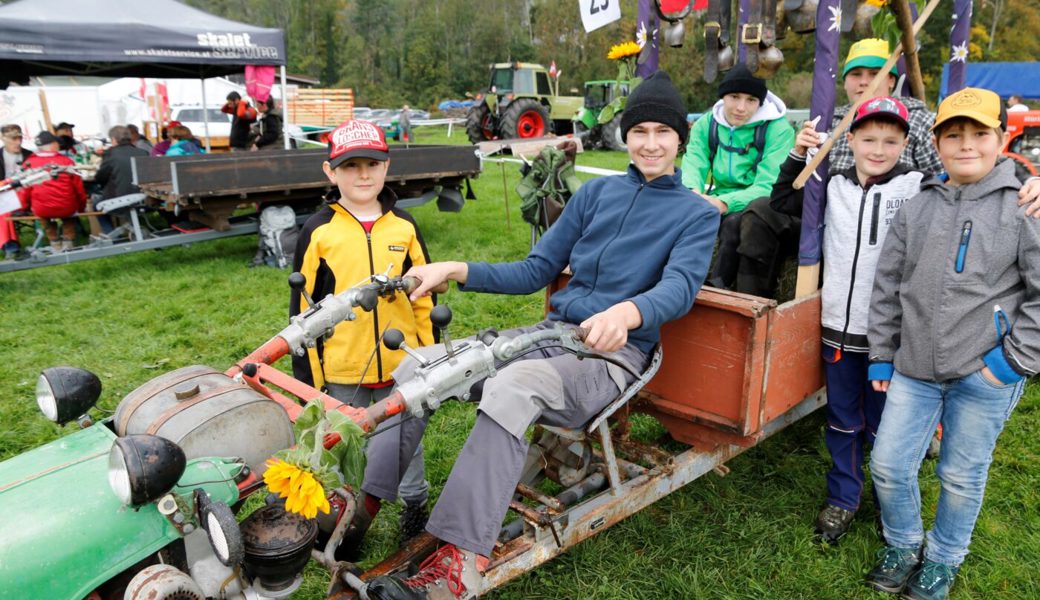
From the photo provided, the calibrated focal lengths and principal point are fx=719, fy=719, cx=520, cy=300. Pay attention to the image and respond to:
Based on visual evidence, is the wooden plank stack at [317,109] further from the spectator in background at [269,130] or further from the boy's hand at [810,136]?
the boy's hand at [810,136]

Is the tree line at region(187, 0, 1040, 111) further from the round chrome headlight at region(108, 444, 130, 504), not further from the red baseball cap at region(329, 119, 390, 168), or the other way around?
the round chrome headlight at region(108, 444, 130, 504)

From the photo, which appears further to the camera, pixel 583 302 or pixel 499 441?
pixel 583 302

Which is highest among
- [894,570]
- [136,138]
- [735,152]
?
[735,152]

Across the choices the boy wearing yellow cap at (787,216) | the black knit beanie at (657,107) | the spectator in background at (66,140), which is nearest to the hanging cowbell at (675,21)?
the boy wearing yellow cap at (787,216)

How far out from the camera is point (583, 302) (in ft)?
9.27

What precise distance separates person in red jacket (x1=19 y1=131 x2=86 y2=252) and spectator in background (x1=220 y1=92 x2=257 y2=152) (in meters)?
3.11

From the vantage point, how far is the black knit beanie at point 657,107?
2.71 meters

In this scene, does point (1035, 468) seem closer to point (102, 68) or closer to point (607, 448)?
point (607, 448)

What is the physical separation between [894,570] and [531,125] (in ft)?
66.6

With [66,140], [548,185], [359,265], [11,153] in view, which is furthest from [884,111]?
[66,140]

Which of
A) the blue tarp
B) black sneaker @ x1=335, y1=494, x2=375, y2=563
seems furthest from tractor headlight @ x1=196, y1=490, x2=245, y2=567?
the blue tarp

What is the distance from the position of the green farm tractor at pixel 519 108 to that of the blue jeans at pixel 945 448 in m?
18.6

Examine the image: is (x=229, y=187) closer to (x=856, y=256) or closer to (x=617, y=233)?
(x=617, y=233)

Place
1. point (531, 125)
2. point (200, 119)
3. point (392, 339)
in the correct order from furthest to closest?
point (200, 119) → point (531, 125) → point (392, 339)
